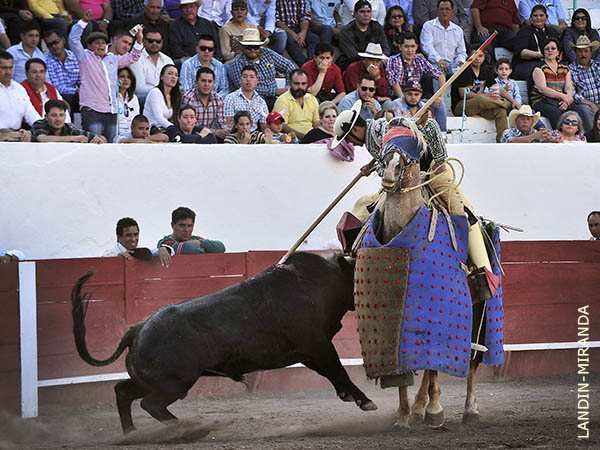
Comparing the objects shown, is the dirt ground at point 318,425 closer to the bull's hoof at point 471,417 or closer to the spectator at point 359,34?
the bull's hoof at point 471,417

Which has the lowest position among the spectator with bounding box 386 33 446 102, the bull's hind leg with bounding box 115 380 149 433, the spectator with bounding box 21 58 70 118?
the bull's hind leg with bounding box 115 380 149 433

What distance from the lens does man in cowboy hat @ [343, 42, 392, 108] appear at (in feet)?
30.4

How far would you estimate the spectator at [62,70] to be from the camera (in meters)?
8.10

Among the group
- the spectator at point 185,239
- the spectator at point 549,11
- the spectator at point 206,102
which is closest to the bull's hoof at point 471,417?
the spectator at point 185,239

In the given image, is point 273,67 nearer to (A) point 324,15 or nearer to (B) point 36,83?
(A) point 324,15

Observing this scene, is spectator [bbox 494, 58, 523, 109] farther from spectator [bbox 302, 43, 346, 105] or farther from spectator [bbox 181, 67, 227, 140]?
spectator [bbox 181, 67, 227, 140]

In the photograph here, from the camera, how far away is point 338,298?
5.15m

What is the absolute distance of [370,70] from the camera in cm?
926

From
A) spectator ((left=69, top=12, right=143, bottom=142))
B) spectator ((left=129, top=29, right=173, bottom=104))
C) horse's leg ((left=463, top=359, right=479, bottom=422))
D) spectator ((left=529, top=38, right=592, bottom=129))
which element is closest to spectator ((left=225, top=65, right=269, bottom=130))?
spectator ((left=129, top=29, right=173, bottom=104))

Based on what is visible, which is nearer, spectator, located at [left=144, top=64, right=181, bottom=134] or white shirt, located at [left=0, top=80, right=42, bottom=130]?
white shirt, located at [left=0, top=80, right=42, bottom=130]

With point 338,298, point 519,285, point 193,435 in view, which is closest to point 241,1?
point 519,285

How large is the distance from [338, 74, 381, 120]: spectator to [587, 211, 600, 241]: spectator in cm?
206

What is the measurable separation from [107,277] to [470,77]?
16.2 feet

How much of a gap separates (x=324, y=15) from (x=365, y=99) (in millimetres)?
1982
